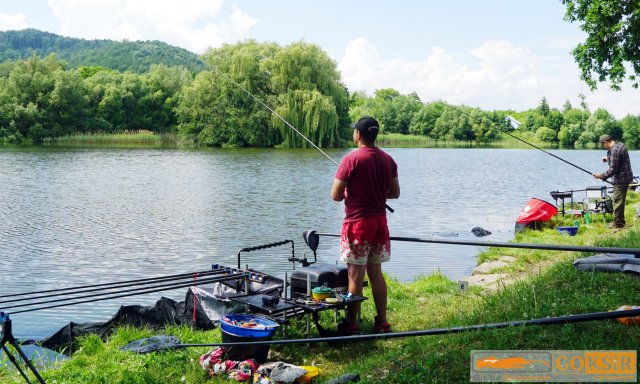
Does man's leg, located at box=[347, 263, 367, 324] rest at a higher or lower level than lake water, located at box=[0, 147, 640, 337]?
higher

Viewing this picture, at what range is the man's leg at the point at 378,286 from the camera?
16.6 feet

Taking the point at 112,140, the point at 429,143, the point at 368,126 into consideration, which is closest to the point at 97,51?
the point at 112,140

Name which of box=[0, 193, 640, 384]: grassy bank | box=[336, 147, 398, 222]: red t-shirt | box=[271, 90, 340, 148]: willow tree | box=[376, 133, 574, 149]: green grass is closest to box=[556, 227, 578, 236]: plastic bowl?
box=[0, 193, 640, 384]: grassy bank

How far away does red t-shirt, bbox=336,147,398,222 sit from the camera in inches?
192

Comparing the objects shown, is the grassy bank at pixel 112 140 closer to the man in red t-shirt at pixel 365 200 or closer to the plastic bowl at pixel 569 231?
the plastic bowl at pixel 569 231

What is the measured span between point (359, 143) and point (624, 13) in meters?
14.4

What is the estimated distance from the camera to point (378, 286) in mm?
5082

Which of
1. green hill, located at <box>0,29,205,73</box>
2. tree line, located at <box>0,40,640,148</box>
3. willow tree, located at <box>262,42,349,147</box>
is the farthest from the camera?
green hill, located at <box>0,29,205,73</box>

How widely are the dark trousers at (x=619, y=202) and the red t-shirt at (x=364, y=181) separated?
7658 mm

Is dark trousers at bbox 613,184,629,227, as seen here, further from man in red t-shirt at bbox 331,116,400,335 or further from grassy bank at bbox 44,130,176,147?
grassy bank at bbox 44,130,176,147

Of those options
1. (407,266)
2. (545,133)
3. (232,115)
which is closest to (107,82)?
(232,115)

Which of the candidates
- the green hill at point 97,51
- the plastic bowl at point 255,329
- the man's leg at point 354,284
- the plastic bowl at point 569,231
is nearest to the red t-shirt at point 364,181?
the man's leg at point 354,284

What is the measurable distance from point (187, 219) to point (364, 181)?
10.7m

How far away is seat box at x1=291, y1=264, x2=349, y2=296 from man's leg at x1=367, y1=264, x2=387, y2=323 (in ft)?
1.55
